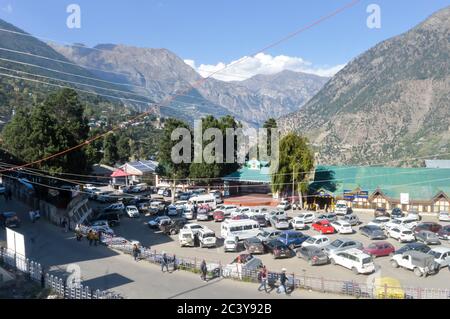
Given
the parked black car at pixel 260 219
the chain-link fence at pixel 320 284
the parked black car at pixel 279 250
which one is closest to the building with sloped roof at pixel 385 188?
the parked black car at pixel 260 219

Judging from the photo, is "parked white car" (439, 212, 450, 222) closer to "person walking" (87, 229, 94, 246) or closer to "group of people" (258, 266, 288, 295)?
"group of people" (258, 266, 288, 295)

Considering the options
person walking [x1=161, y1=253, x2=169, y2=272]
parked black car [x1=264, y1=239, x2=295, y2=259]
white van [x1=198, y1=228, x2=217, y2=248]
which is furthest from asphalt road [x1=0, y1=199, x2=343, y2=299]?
parked black car [x1=264, y1=239, x2=295, y2=259]

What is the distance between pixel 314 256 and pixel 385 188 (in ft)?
80.2

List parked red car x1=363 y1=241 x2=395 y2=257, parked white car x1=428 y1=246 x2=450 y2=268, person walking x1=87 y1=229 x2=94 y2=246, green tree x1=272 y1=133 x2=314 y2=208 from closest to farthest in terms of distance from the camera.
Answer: parked white car x1=428 y1=246 x2=450 y2=268, parked red car x1=363 y1=241 x2=395 y2=257, person walking x1=87 y1=229 x2=94 y2=246, green tree x1=272 y1=133 x2=314 y2=208

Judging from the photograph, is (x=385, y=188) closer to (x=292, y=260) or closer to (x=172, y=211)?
(x=172, y=211)

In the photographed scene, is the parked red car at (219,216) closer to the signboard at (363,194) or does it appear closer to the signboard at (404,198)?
the signboard at (363,194)

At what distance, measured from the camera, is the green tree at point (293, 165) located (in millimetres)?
46125

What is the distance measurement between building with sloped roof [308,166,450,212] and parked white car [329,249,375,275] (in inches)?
912

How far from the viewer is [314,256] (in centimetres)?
2378

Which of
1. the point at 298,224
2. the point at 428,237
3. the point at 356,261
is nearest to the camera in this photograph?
the point at 356,261

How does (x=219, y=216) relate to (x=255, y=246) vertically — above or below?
above

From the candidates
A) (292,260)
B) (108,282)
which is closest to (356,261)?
(292,260)

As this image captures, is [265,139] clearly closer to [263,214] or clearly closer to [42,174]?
[263,214]

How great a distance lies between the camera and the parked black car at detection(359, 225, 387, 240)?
30.2 meters
